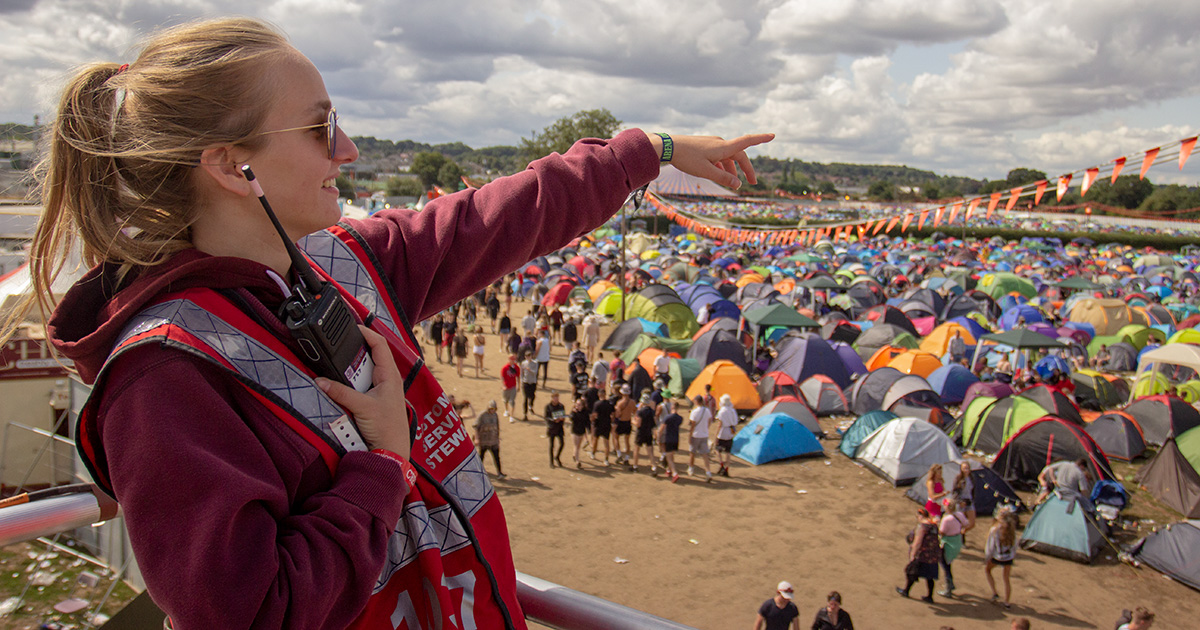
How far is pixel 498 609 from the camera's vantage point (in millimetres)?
980

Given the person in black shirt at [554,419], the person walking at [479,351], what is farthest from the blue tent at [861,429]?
the person walking at [479,351]

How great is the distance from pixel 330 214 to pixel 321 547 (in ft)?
1.40

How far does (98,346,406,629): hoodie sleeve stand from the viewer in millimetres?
679

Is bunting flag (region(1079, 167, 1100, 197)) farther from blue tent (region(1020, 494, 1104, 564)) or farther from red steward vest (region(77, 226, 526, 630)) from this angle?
red steward vest (region(77, 226, 526, 630))

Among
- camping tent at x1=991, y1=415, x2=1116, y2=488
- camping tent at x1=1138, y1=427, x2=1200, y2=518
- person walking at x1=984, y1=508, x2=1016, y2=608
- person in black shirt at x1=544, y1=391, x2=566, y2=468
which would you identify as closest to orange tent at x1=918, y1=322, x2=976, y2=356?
camping tent at x1=1138, y1=427, x2=1200, y2=518

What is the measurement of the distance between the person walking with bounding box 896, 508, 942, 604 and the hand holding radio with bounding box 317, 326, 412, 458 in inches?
345

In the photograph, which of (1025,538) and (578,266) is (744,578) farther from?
(578,266)

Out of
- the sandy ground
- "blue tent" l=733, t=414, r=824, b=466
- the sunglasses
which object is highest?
the sunglasses

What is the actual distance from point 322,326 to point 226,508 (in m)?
0.23

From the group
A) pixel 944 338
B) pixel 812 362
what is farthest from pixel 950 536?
pixel 944 338

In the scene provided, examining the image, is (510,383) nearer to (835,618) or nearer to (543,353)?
(543,353)

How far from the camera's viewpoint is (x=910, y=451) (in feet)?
38.1

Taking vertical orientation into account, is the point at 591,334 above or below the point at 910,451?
above

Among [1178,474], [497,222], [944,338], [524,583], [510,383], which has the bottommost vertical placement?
[1178,474]
